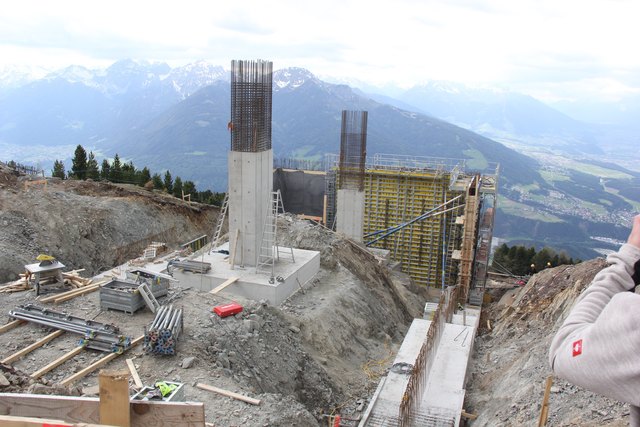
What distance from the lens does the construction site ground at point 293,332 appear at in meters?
10.9

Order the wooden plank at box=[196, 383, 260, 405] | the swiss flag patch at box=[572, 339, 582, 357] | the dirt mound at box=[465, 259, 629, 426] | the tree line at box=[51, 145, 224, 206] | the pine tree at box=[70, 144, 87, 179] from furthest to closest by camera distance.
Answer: the tree line at box=[51, 145, 224, 206], the pine tree at box=[70, 144, 87, 179], the wooden plank at box=[196, 383, 260, 405], the dirt mound at box=[465, 259, 629, 426], the swiss flag patch at box=[572, 339, 582, 357]

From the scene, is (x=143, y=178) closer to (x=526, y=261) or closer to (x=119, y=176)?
(x=119, y=176)

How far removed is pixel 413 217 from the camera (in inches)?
1200

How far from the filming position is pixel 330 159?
38.6 metres

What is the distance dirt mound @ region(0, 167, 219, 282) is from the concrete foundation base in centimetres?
784

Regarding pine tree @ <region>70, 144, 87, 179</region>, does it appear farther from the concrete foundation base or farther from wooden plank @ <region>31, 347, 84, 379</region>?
wooden plank @ <region>31, 347, 84, 379</region>

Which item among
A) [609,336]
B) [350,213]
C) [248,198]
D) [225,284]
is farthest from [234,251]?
[609,336]

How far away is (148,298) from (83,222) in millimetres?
13931

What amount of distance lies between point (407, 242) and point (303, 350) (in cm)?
1606

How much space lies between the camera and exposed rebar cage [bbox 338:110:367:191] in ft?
93.0

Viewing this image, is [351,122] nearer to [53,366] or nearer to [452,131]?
[53,366]

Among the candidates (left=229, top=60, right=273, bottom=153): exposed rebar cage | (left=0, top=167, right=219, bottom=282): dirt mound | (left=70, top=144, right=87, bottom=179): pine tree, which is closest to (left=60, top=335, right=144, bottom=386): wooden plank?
(left=229, top=60, right=273, bottom=153): exposed rebar cage

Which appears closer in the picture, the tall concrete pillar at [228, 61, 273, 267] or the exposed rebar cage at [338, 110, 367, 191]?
the tall concrete pillar at [228, 61, 273, 267]

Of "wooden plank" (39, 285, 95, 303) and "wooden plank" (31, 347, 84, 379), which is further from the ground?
"wooden plank" (39, 285, 95, 303)
